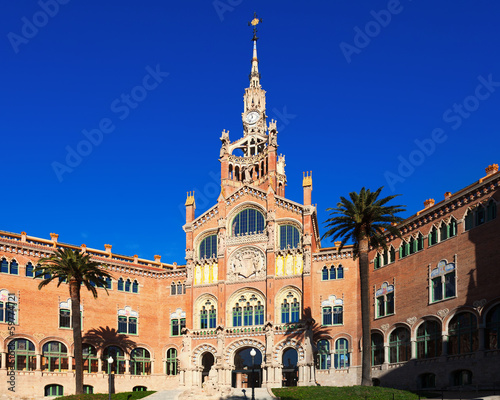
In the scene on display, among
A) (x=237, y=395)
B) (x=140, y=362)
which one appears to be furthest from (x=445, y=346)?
(x=140, y=362)

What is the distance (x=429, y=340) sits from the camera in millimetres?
56219

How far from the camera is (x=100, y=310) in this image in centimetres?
7119

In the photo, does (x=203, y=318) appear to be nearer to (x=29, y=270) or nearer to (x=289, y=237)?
(x=289, y=237)

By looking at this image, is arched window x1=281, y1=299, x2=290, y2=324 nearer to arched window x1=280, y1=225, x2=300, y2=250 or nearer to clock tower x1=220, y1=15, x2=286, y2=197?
arched window x1=280, y1=225, x2=300, y2=250

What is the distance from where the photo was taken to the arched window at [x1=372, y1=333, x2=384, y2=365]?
6300 centimetres

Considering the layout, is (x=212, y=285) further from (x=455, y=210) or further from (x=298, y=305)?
(x=455, y=210)

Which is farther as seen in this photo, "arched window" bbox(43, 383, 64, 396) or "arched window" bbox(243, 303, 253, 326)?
"arched window" bbox(243, 303, 253, 326)

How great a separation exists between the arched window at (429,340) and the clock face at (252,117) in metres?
43.3

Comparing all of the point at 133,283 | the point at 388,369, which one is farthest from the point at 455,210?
the point at 133,283

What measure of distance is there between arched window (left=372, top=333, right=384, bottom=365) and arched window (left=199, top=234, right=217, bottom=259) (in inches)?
812

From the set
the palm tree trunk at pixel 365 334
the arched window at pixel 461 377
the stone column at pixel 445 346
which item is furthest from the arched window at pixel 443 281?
the palm tree trunk at pixel 365 334

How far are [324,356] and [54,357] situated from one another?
89.7ft

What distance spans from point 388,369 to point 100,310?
3085 cm

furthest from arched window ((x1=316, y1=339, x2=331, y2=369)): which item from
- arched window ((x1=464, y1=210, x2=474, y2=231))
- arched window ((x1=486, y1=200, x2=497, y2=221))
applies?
arched window ((x1=486, y1=200, x2=497, y2=221))
